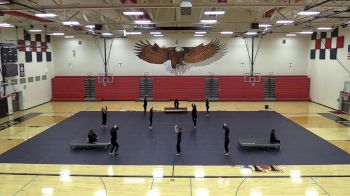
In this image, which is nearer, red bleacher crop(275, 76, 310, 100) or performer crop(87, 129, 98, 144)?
performer crop(87, 129, 98, 144)

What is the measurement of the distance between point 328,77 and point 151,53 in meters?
14.6

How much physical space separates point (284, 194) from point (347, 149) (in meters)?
6.00

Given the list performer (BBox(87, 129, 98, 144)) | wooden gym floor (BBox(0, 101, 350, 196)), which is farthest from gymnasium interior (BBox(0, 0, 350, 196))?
performer (BBox(87, 129, 98, 144))

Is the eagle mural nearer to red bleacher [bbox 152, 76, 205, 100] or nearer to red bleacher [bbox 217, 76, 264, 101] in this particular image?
red bleacher [bbox 152, 76, 205, 100]

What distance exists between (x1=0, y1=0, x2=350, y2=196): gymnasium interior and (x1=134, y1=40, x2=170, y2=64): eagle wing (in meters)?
0.09

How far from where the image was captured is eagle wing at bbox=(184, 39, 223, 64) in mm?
27281

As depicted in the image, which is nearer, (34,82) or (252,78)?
(34,82)

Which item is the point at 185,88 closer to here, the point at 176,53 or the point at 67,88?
the point at 176,53

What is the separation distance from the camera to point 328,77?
23203 mm

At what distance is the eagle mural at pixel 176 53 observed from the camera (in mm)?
27344

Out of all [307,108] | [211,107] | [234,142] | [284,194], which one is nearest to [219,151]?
[234,142]

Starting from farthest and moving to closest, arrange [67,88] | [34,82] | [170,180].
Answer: [67,88], [34,82], [170,180]

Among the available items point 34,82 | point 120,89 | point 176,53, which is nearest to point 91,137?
point 34,82

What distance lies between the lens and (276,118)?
19.5m
